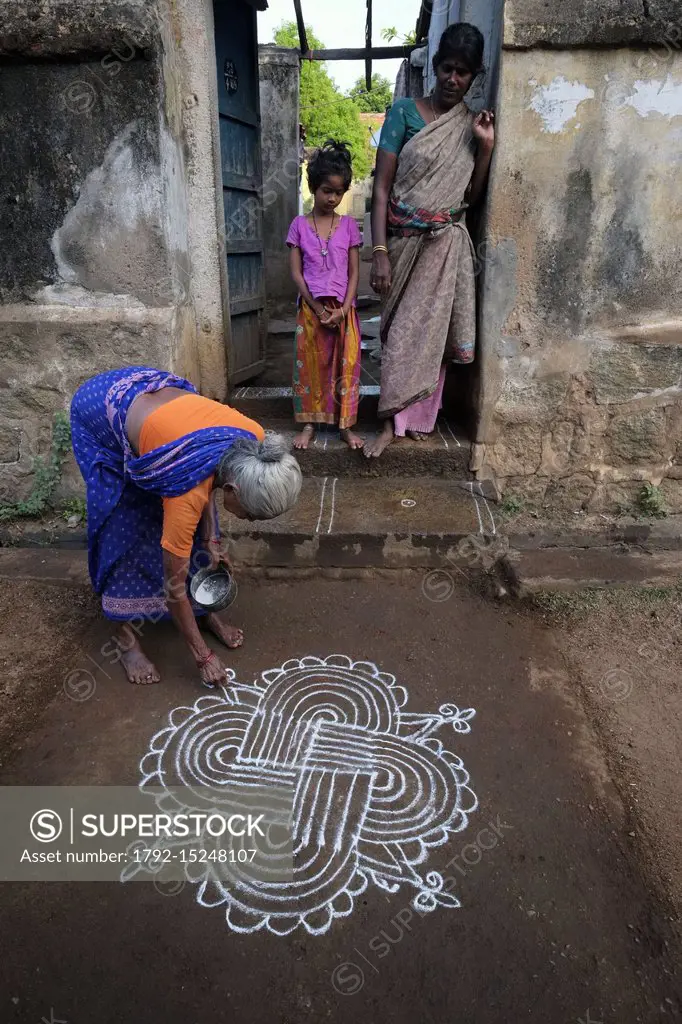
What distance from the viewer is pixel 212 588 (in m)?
2.58

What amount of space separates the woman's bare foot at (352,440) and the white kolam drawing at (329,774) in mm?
1380

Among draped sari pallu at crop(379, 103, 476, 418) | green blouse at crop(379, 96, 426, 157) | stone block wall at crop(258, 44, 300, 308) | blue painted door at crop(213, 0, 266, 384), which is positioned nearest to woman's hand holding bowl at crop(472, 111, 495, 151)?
draped sari pallu at crop(379, 103, 476, 418)

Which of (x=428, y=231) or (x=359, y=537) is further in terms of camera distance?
(x=428, y=231)

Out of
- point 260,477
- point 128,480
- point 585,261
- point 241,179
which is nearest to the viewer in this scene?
point 260,477

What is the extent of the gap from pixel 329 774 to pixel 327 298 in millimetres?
2427

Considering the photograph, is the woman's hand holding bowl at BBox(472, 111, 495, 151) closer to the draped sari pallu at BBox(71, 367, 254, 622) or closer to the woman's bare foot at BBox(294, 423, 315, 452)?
the woman's bare foot at BBox(294, 423, 315, 452)

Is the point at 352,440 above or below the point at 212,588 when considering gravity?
above

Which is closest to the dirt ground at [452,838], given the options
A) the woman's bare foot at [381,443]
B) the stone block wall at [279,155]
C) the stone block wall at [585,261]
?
the woman's bare foot at [381,443]

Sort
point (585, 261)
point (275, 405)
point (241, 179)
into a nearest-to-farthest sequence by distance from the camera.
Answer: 1. point (585, 261)
2. point (275, 405)
3. point (241, 179)

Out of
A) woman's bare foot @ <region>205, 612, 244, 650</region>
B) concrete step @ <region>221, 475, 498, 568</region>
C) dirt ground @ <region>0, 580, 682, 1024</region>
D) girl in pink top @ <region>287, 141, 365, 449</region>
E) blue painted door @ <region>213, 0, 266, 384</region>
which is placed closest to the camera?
dirt ground @ <region>0, 580, 682, 1024</region>

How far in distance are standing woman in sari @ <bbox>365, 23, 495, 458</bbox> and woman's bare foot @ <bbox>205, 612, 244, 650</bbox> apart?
1366 millimetres

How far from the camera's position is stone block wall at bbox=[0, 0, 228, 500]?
2.98 m

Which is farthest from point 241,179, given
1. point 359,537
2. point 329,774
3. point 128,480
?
point 329,774

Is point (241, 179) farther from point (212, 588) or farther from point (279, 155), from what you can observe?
point (279, 155)
